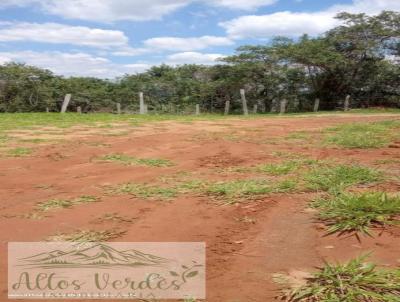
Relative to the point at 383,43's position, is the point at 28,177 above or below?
below

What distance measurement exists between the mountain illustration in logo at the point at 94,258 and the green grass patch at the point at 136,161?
272 centimetres

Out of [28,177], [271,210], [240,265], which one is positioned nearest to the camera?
[240,265]

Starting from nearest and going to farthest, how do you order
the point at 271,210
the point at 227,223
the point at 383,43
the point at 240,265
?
the point at 240,265 < the point at 227,223 < the point at 271,210 < the point at 383,43

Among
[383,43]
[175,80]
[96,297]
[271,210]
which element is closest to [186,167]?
[271,210]

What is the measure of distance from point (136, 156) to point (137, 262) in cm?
358

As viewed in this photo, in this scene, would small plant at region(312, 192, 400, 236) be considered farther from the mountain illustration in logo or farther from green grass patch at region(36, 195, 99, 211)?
green grass patch at region(36, 195, 99, 211)

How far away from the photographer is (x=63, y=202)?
3.96 metres

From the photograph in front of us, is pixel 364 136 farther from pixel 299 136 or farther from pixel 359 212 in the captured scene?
pixel 359 212

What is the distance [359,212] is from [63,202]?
249cm

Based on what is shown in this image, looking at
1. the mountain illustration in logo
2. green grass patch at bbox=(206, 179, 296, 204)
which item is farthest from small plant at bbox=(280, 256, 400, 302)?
green grass patch at bbox=(206, 179, 296, 204)

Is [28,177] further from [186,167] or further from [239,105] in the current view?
[239,105]

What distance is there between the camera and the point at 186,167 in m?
5.38

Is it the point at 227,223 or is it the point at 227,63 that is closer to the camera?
the point at 227,223

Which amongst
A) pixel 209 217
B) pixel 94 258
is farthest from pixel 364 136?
pixel 94 258
